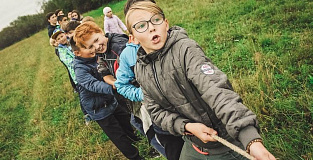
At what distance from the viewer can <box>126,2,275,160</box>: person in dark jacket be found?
1.27m

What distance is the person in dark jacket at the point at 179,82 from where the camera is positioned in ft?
4.16

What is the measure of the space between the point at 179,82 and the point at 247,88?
2254mm

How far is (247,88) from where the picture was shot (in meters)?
3.34

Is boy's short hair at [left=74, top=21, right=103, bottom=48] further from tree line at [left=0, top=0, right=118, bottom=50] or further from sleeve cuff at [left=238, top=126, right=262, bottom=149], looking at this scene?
tree line at [left=0, top=0, right=118, bottom=50]

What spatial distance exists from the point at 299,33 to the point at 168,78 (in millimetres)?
3872

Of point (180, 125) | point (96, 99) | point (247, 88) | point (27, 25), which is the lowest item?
point (247, 88)

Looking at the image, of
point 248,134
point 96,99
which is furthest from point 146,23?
point 96,99

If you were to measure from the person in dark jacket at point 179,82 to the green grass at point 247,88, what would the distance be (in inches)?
40.7

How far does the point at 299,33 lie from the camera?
4156mm

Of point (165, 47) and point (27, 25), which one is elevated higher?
point (27, 25)

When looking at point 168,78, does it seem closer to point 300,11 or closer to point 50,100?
point 300,11

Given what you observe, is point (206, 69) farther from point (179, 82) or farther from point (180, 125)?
point (180, 125)

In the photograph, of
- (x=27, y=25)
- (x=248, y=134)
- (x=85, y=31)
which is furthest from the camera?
(x=27, y=25)

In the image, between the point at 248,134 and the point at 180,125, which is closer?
the point at 248,134
